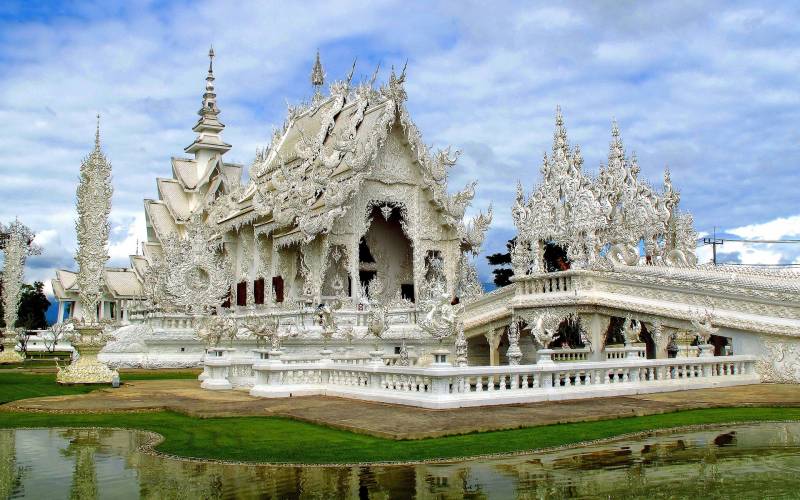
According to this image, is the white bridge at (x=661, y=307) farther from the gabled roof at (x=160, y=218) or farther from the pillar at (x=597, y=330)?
the gabled roof at (x=160, y=218)

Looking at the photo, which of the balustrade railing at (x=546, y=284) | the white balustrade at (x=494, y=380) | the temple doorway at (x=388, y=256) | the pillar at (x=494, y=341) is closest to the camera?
the white balustrade at (x=494, y=380)

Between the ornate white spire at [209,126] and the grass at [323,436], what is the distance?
3081 centimetres

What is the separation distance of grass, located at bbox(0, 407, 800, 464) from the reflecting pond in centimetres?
42

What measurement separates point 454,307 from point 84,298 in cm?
818

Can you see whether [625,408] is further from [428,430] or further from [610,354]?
[610,354]

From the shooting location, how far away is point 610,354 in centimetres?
2056

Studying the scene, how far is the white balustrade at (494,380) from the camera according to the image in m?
10.9

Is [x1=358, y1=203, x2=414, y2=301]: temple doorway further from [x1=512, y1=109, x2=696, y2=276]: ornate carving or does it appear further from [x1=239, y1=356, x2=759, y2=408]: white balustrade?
[x1=239, y1=356, x2=759, y2=408]: white balustrade

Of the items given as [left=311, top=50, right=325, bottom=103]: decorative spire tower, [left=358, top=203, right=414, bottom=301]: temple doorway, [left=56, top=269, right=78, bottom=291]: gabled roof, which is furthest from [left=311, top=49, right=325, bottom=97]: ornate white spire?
[left=56, top=269, right=78, bottom=291]: gabled roof

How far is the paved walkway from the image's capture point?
29.6 feet

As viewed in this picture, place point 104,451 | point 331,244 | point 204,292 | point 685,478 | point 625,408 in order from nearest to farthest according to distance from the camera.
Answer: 1. point 685,478
2. point 104,451
3. point 625,408
4. point 331,244
5. point 204,292

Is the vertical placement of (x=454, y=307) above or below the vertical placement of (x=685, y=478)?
above

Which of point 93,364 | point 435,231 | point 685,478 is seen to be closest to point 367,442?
point 685,478

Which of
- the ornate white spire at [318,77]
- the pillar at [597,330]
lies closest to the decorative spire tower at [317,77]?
the ornate white spire at [318,77]
